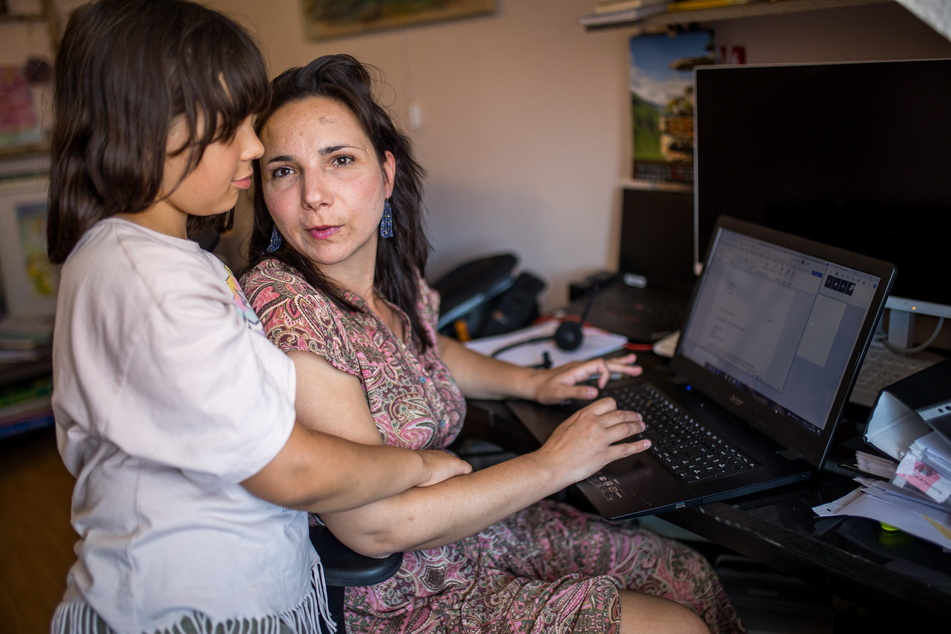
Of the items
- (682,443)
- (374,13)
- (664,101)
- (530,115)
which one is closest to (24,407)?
(374,13)

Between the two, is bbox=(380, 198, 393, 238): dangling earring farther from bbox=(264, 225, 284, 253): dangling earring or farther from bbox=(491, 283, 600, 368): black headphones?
bbox=(491, 283, 600, 368): black headphones

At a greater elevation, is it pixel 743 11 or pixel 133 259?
pixel 743 11

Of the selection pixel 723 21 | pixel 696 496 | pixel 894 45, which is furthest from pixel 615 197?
pixel 696 496

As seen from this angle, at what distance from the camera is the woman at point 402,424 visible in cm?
113

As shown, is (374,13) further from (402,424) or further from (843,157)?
(402,424)

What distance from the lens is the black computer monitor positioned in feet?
4.36

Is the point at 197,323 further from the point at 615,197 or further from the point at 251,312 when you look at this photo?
the point at 615,197

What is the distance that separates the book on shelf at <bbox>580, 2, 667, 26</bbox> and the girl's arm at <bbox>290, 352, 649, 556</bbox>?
3.01ft

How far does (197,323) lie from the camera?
33.0 inches

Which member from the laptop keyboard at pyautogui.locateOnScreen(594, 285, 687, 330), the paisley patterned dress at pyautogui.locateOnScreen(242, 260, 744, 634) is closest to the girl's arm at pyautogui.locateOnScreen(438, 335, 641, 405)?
the paisley patterned dress at pyautogui.locateOnScreen(242, 260, 744, 634)

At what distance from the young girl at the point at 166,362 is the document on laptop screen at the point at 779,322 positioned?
681 mm

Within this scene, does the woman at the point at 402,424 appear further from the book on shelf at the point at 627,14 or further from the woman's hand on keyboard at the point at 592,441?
the book on shelf at the point at 627,14

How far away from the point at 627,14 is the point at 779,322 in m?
0.80

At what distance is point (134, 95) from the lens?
0.86 m
